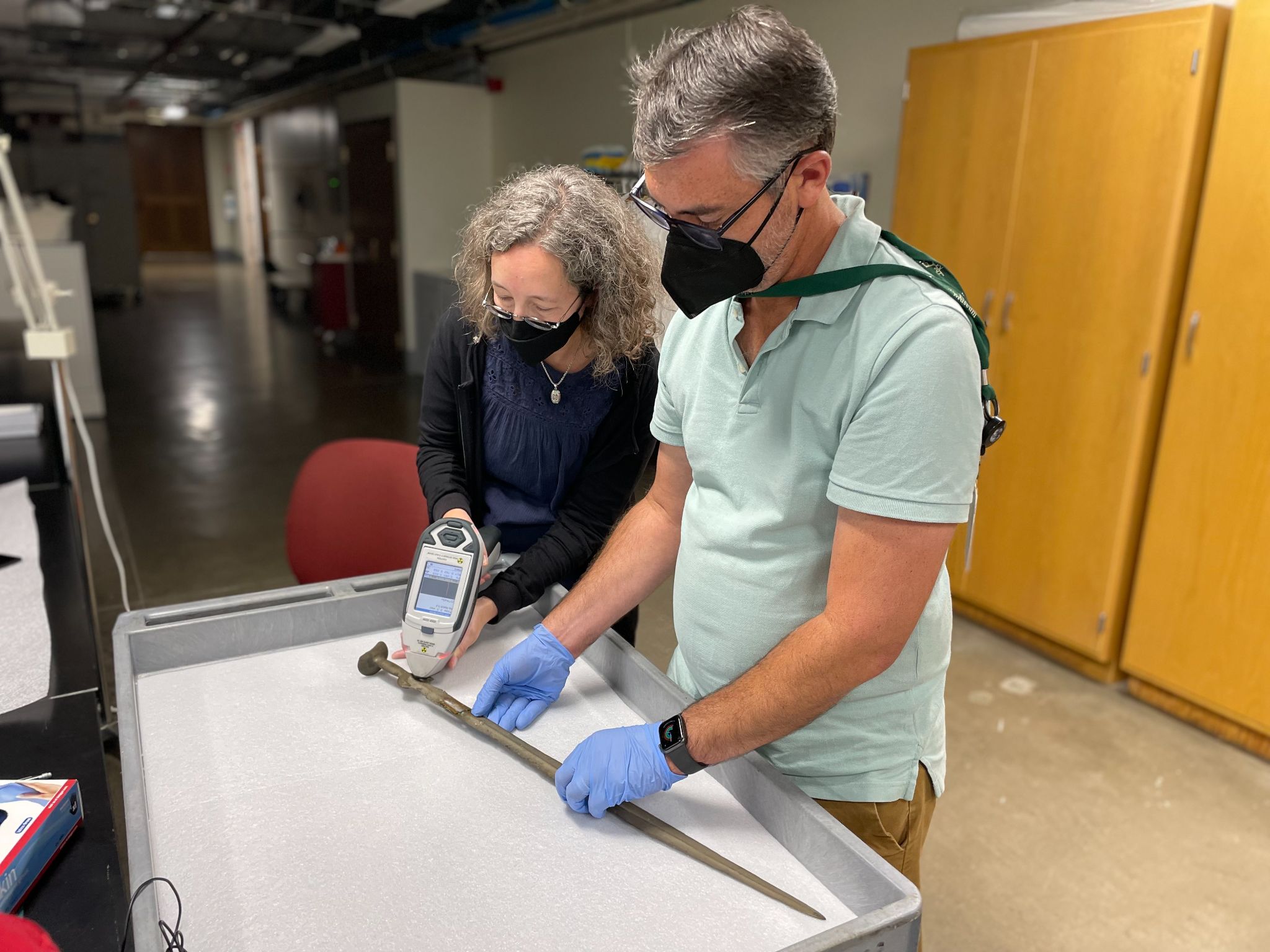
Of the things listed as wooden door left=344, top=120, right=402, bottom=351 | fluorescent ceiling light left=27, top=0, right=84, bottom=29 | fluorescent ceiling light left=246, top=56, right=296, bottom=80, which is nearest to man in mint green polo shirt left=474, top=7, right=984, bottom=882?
wooden door left=344, top=120, right=402, bottom=351

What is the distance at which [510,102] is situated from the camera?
6719mm

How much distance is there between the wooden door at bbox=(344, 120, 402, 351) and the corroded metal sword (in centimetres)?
632

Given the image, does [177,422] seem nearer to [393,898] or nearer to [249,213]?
[393,898]

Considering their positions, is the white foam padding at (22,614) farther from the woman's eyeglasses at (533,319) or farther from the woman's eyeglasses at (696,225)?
the woman's eyeglasses at (696,225)

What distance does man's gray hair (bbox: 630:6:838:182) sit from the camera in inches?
30.5

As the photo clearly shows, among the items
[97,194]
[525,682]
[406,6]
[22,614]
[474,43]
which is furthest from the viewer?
[97,194]

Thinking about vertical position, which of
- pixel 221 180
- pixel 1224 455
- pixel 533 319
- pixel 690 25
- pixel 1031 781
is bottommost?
pixel 1031 781

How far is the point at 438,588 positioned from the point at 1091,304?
7.32ft

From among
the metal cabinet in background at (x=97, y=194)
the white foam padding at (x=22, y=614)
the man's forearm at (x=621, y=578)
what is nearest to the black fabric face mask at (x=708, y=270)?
the man's forearm at (x=621, y=578)

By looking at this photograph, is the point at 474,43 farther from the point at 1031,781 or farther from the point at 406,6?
the point at 1031,781

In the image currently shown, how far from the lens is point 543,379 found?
4.85 ft

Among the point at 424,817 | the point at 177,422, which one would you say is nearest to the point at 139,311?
the point at 177,422

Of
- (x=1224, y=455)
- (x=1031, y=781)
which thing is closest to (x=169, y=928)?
(x=1031, y=781)

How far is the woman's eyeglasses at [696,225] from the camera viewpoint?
0.84 m
